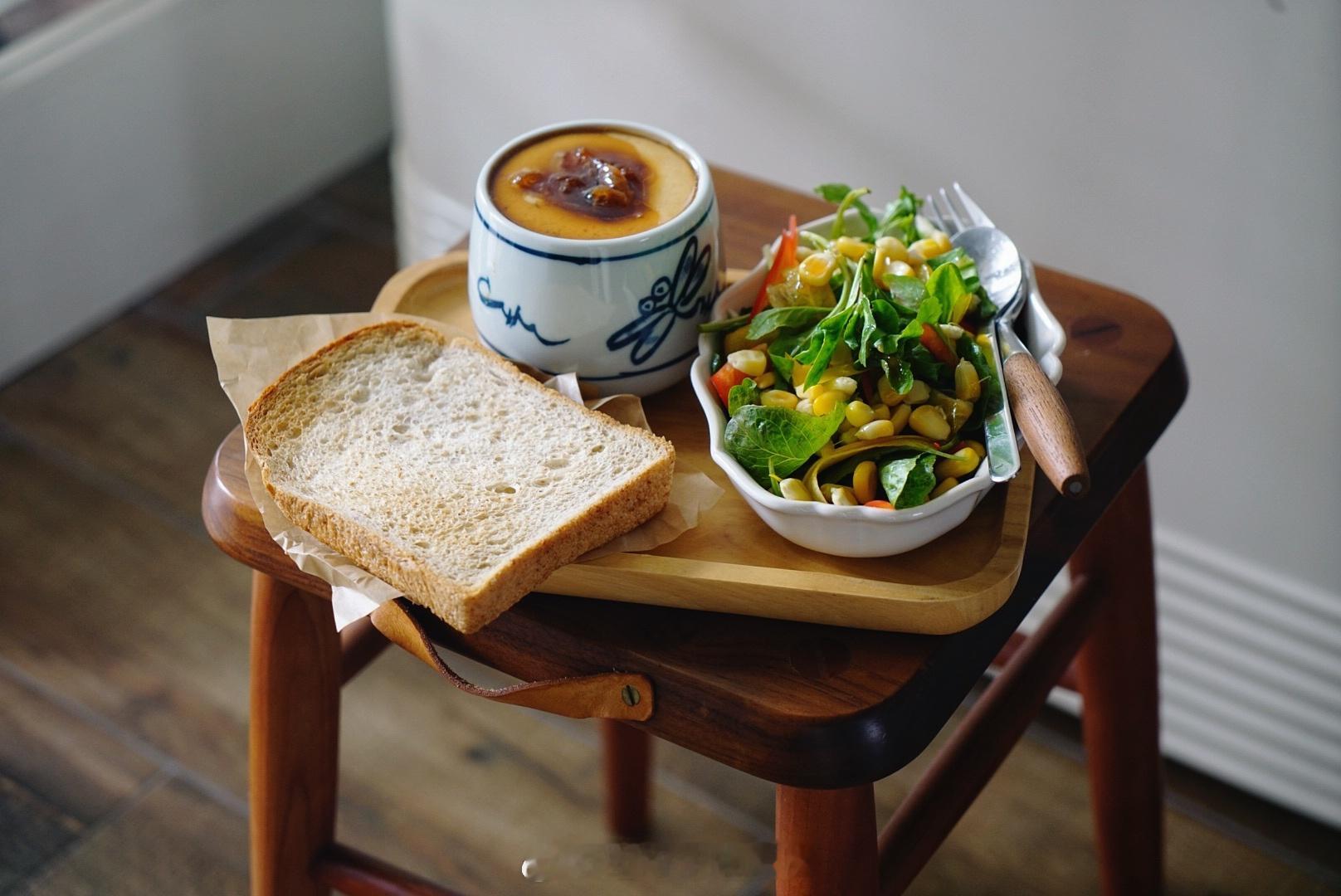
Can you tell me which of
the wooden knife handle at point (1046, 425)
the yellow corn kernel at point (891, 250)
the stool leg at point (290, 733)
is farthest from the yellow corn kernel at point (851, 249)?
the stool leg at point (290, 733)

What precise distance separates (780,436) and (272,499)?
0.25 metres

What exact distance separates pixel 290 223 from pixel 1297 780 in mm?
1499

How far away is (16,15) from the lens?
1570 mm

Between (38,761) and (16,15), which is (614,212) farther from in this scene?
(16,15)

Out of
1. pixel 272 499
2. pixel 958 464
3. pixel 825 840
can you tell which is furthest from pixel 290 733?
pixel 958 464

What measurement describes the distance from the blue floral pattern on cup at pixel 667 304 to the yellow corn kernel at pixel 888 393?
0.12 metres

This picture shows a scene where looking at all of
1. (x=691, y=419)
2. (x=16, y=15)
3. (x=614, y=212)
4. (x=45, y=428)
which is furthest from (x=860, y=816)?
(x=16, y=15)

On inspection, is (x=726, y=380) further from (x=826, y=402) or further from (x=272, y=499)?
(x=272, y=499)

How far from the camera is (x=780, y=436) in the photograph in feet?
2.00

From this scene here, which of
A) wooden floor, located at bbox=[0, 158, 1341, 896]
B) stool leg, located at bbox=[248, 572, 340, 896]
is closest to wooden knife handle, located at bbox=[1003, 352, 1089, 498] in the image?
stool leg, located at bbox=[248, 572, 340, 896]

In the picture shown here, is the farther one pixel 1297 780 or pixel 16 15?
pixel 16 15

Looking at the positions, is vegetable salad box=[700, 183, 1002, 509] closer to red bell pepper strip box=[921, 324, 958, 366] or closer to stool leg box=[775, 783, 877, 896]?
red bell pepper strip box=[921, 324, 958, 366]

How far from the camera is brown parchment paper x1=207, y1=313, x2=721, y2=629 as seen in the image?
2.01 ft

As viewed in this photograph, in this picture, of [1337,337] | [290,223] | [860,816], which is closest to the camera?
[860,816]
